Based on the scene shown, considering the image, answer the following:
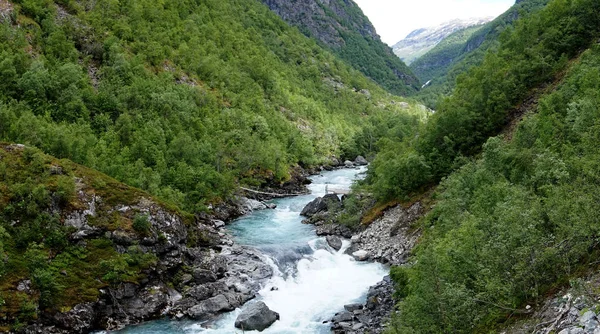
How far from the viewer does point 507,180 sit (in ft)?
91.6

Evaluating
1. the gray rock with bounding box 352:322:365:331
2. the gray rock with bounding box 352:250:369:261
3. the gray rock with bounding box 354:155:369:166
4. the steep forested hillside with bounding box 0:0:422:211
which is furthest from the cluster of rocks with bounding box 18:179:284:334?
the gray rock with bounding box 354:155:369:166

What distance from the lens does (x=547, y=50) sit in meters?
43.9

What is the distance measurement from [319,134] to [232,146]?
131 feet

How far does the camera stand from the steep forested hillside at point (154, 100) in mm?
47844

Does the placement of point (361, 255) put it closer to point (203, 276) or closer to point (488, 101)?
point (203, 276)

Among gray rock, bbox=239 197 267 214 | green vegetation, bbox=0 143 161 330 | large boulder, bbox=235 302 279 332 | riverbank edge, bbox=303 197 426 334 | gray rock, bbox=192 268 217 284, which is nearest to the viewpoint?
green vegetation, bbox=0 143 161 330

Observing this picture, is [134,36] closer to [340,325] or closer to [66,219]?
[66,219]

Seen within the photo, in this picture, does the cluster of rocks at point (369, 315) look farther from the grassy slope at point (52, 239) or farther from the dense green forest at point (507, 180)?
the grassy slope at point (52, 239)

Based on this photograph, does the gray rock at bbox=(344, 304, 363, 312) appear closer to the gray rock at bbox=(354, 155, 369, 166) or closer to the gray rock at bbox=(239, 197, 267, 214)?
the gray rock at bbox=(239, 197, 267, 214)

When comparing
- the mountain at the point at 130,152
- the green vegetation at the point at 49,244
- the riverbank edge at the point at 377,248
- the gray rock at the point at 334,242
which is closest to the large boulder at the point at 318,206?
the riverbank edge at the point at 377,248

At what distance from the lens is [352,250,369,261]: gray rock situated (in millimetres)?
39375

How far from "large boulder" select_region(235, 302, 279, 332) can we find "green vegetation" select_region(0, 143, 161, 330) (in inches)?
318

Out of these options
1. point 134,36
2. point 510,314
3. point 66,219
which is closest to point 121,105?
point 134,36

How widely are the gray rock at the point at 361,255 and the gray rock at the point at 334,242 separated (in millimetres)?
2637
